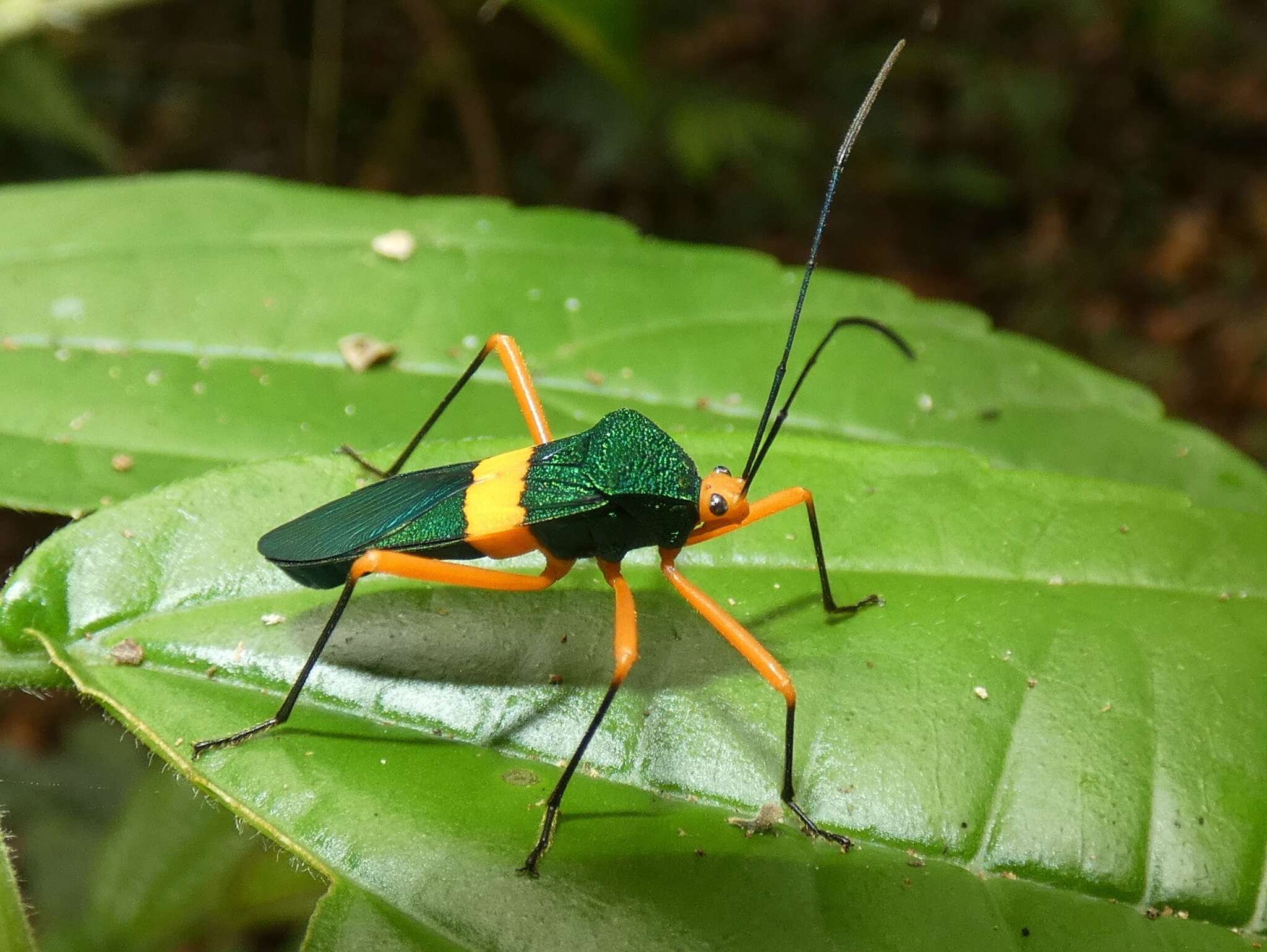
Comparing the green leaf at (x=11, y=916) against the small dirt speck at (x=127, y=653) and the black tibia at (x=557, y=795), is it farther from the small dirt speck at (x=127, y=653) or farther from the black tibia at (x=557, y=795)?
the black tibia at (x=557, y=795)

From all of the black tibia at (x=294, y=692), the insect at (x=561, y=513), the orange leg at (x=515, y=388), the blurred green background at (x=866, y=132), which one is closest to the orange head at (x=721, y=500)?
the insect at (x=561, y=513)

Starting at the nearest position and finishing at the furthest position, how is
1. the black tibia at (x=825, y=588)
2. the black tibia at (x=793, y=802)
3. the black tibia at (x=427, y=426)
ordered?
1. the black tibia at (x=793, y=802)
2. the black tibia at (x=825, y=588)
3. the black tibia at (x=427, y=426)

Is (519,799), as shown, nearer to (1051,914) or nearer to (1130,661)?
(1051,914)

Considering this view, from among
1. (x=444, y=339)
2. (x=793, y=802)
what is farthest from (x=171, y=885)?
(x=793, y=802)

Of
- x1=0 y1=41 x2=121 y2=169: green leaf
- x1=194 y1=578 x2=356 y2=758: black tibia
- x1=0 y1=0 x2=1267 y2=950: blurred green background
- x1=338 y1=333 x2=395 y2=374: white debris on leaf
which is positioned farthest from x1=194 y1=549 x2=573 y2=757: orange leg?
x1=0 y1=0 x2=1267 y2=950: blurred green background

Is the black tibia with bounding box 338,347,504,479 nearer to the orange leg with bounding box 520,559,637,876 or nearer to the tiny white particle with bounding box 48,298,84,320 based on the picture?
the orange leg with bounding box 520,559,637,876

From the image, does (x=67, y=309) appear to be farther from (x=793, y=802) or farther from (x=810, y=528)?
(x=793, y=802)
